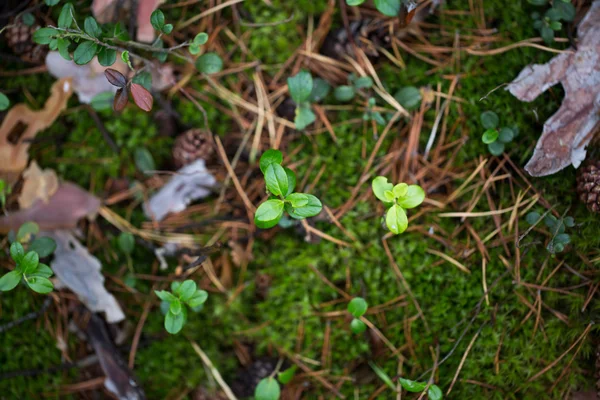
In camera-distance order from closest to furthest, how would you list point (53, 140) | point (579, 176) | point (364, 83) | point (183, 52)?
point (579, 176), point (364, 83), point (183, 52), point (53, 140)

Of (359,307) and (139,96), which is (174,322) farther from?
(139,96)

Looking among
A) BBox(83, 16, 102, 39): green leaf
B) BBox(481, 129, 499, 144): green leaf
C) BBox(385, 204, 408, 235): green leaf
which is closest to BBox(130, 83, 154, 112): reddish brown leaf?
BBox(83, 16, 102, 39): green leaf

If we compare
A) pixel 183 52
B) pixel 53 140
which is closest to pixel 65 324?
pixel 53 140

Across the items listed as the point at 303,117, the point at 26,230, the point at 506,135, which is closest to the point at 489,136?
the point at 506,135

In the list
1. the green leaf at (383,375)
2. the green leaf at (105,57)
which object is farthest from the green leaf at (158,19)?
the green leaf at (383,375)

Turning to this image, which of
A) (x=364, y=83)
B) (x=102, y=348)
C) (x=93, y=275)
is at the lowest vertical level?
(x=102, y=348)

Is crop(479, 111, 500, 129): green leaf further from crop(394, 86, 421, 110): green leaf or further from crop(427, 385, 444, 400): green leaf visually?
crop(427, 385, 444, 400): green leaf

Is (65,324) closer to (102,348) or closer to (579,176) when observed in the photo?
(102,348)

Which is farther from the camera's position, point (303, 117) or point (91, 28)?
point (303, 117)

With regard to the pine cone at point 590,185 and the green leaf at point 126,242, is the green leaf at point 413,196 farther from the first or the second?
the green leaf at point 126,242
